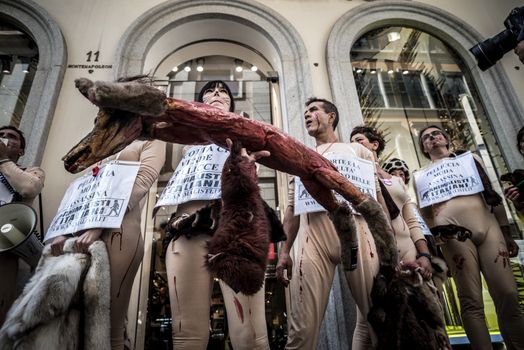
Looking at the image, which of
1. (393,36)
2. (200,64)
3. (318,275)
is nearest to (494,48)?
(393,36)

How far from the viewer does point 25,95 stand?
4359 mm

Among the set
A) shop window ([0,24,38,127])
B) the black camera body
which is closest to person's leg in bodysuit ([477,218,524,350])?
the black camera body

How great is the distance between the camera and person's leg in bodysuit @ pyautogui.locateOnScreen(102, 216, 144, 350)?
1.98m

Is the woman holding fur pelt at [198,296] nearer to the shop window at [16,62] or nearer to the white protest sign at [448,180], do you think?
the white protest sign at [448,180]

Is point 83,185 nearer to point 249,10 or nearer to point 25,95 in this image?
point 25,95

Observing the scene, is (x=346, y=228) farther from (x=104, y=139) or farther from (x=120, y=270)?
(x=120, y=270)

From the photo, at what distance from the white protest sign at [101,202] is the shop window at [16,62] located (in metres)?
3.11

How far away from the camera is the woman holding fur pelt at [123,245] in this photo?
1.97 metres

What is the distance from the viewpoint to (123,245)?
2.06 meters

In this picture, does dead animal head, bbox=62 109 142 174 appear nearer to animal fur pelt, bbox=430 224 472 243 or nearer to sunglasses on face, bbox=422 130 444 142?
animal fur pelt, bbox=430 224 472 243

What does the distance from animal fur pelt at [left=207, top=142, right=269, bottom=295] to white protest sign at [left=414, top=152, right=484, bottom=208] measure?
2.53 meters

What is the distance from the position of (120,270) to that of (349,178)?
5.72ft

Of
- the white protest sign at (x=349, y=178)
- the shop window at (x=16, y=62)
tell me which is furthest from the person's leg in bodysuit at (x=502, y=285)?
the shop window at (x=16, y=62)

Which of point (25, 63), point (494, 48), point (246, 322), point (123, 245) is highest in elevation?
point (25, 63)
